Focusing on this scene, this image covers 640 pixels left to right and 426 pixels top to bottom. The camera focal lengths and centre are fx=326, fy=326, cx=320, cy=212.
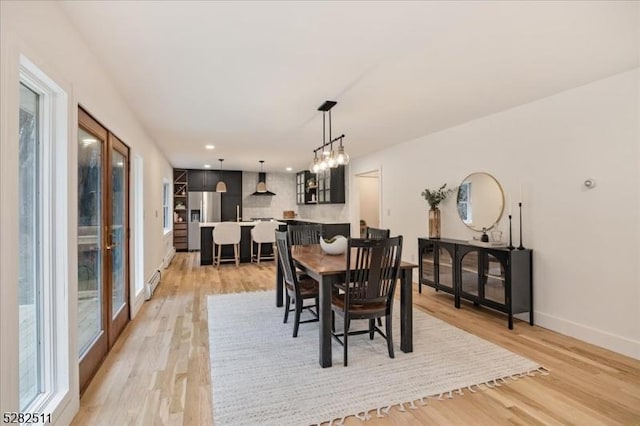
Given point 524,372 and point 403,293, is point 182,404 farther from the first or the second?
point 524,372

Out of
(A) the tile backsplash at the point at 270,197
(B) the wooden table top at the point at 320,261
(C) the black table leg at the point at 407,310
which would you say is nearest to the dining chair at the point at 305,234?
(B) the wooden table top at the point at 320,261

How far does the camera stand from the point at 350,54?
2.33 metres

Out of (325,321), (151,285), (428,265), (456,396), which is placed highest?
(428,265)

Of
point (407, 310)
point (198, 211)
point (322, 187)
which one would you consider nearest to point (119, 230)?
point (407, 310)

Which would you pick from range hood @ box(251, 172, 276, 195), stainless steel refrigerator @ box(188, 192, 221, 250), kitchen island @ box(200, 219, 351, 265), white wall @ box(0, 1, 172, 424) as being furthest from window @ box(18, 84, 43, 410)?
stainless steel refrigerator @ box(188, 192, 221, 250)

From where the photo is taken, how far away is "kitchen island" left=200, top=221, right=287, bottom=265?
7.07 meters

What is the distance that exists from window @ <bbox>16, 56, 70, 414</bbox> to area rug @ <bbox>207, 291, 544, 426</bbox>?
96cm

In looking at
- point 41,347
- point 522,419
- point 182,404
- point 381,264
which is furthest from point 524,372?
point 41,347

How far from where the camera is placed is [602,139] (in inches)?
115

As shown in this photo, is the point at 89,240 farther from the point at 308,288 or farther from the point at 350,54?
the point at 350,54

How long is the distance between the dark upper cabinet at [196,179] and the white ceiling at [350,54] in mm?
5659

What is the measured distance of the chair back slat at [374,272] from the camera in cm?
258

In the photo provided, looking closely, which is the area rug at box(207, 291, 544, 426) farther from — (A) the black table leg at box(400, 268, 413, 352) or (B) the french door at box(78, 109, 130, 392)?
(B) the french door at box(78, 109, 130, 392)

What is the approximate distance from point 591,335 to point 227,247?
6.30 metres
